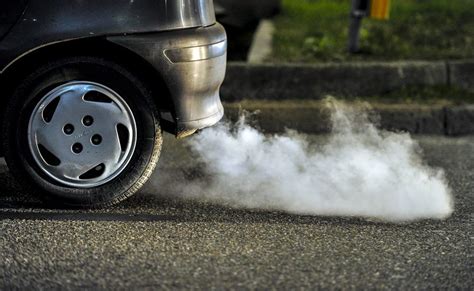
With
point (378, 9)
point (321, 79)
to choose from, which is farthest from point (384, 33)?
point (321, 79)

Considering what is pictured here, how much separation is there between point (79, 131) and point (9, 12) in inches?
26.2

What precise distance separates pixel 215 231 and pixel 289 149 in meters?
1.55

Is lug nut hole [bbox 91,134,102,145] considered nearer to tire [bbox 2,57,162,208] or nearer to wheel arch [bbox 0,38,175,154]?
tire [bbox 2,57,162,208]

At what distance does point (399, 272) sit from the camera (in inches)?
139

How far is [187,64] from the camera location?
4250 mm

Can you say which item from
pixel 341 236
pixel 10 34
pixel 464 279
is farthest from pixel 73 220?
pixel 464 279

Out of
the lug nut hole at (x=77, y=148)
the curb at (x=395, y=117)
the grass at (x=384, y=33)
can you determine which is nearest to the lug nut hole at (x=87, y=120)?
the lug nut hole at (x=77, y=148)

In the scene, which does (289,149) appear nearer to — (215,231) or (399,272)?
(215,231)

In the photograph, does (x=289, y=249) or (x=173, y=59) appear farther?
(x=173, y=59)

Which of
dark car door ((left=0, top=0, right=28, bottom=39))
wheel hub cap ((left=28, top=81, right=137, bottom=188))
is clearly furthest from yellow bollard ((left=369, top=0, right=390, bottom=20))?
dark car door ((left=0, top=0, right=28, bottom=39))

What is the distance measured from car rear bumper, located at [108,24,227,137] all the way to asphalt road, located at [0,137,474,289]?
19.9 inches

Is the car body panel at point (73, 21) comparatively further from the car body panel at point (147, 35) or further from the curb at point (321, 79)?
the curb at point (321, 79)

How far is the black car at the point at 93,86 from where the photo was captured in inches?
164

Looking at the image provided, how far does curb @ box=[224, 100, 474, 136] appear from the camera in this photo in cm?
651
